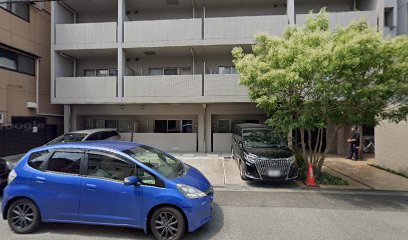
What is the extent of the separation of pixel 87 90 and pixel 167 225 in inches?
395

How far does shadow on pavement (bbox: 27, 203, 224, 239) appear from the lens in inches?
174

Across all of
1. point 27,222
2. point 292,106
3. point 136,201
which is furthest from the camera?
point 292,106

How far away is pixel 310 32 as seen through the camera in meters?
7.17

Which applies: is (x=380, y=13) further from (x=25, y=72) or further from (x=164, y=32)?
(x=25, y=72)

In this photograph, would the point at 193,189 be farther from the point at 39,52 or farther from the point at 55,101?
the point at 39,52

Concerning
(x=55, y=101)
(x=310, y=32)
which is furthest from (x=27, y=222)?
(x=55, y=101)

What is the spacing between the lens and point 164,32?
12094 mm

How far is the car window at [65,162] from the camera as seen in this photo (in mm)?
4543

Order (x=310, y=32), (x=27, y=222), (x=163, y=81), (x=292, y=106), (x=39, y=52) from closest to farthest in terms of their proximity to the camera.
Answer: (x=27, y=222) < (x=310, y=32) < (x=292, y=106) < (x=163, y=81) < (x=39, y=52)

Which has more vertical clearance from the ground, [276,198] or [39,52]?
[39,52]

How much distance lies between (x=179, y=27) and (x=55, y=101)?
23.5 feet

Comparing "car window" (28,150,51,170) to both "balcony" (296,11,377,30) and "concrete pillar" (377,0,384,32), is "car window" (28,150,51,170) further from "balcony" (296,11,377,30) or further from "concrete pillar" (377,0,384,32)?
"concrete pillar" (377,0,384,32)

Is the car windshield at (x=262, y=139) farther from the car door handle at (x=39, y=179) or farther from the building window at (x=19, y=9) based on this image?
the building window at (x=19, y=9)

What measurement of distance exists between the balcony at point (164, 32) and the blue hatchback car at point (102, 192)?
846 cm
